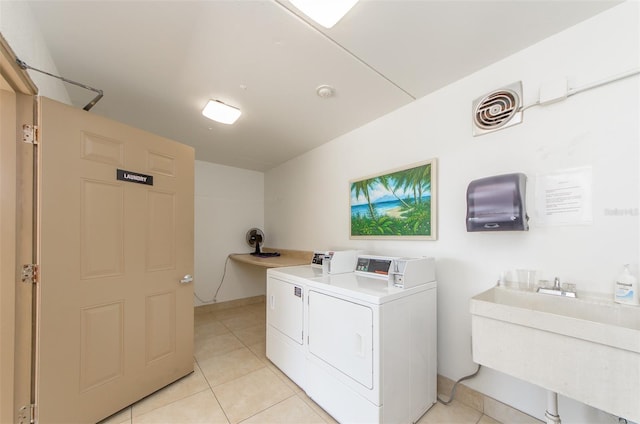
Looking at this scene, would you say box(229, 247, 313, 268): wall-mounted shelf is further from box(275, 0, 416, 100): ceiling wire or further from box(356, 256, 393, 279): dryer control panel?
box(275, 0, 416, 100): ceiling wire

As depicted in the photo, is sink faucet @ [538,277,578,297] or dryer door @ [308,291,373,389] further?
dryer door @ [308,291,373,389]

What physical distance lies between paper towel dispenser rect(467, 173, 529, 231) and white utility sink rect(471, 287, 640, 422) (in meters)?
0.44

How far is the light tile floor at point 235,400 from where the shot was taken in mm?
1725

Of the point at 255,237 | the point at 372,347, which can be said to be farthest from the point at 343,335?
the point at 255,237

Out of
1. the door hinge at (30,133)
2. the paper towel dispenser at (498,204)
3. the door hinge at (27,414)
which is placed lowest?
the door hinge at (27,414)

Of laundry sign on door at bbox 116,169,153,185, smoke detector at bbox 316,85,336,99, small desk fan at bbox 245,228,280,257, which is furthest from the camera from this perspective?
small desk fan at bbox 245,228,280,257

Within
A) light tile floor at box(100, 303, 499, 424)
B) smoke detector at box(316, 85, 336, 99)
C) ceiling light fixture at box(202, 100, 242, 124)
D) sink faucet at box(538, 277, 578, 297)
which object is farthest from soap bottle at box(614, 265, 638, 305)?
ceiling light fixture at box(202, 100, 242, 124)

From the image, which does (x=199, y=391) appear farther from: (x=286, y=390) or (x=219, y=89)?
(x=219, y=89)

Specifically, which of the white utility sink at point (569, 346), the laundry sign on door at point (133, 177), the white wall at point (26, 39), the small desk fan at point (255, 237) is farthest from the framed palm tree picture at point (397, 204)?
the white wall at point (26, 39)

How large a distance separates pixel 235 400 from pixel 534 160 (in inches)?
110

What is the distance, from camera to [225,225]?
4.28 meters

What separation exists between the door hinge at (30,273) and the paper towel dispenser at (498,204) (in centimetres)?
273

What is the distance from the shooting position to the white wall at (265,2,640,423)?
1313mm

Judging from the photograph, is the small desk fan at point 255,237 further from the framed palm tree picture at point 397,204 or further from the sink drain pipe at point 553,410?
the sink drain pipe at point 553,410
